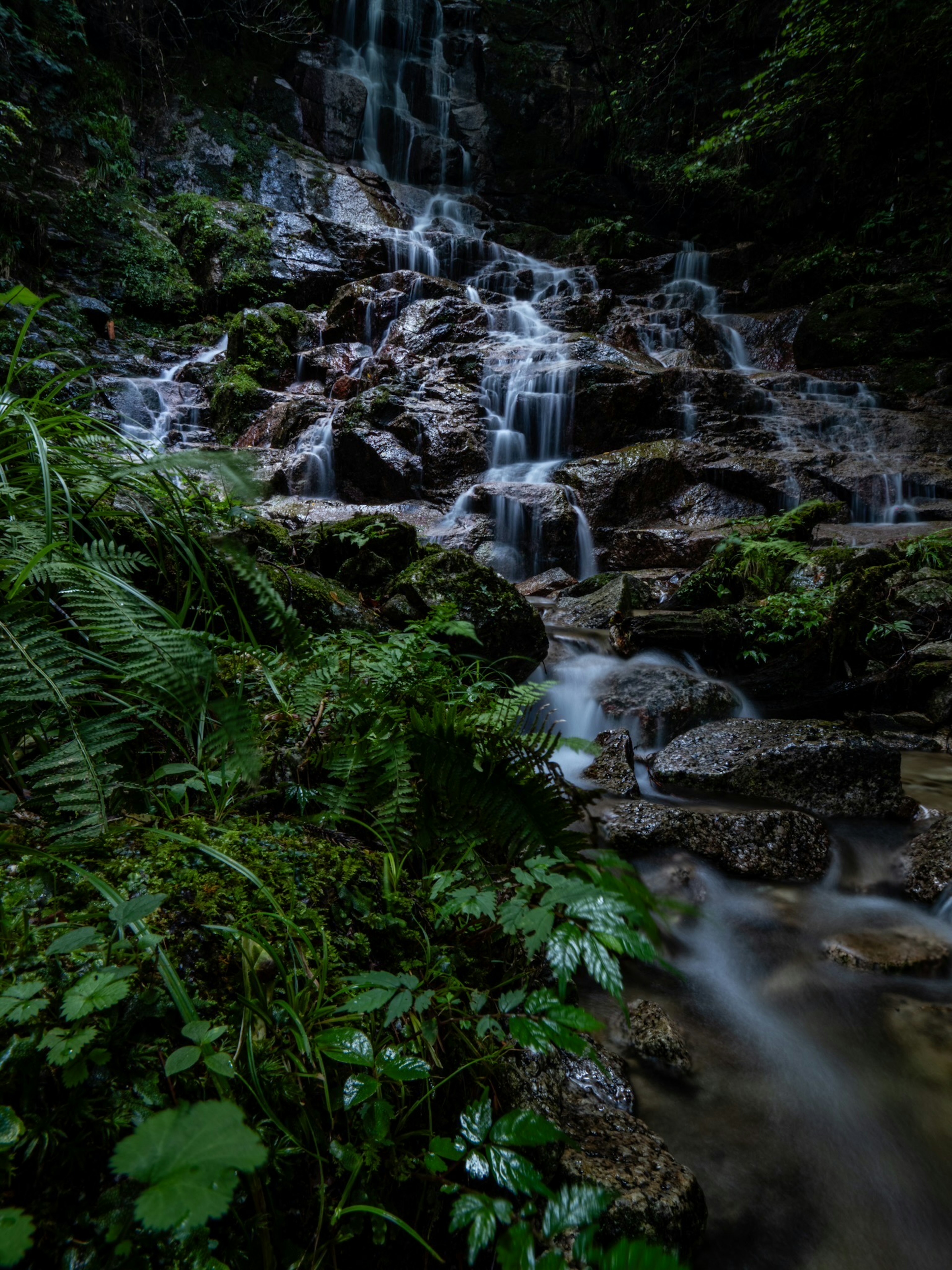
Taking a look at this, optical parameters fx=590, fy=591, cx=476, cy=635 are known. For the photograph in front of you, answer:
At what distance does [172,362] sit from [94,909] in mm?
14578

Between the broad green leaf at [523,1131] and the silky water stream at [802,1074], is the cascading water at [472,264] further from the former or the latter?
the broad green leaf at [523,1131]

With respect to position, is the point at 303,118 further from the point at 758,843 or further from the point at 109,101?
the point at 758,843

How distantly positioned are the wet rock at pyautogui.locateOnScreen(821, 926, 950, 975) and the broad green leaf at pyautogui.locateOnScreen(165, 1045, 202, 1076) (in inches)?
104

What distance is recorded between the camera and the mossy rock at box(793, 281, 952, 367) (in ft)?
42.2

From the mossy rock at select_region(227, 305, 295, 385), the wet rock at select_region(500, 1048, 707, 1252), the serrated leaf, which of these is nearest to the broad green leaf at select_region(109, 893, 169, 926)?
the serrated leaf

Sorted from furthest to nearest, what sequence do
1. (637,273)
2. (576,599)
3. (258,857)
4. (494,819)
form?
(637,273) < (576,599) < (494,819) < (258,857)

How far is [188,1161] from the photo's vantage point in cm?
61

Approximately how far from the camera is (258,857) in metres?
1.26

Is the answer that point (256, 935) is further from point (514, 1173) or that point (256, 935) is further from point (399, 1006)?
point (514, 1173)

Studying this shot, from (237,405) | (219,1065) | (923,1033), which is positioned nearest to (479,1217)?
(219,1065)

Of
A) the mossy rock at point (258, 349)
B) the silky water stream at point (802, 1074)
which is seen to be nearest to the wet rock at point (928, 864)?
the silky water stream at point (802, 1074)

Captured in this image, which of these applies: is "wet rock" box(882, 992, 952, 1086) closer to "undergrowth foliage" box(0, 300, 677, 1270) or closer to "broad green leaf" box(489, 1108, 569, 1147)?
"undergrowth foliage" box(0, 300, 677, 1270)

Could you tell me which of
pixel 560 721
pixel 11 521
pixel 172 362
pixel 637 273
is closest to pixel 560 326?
pixel 637 273

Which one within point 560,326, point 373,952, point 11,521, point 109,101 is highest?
point 109,101
